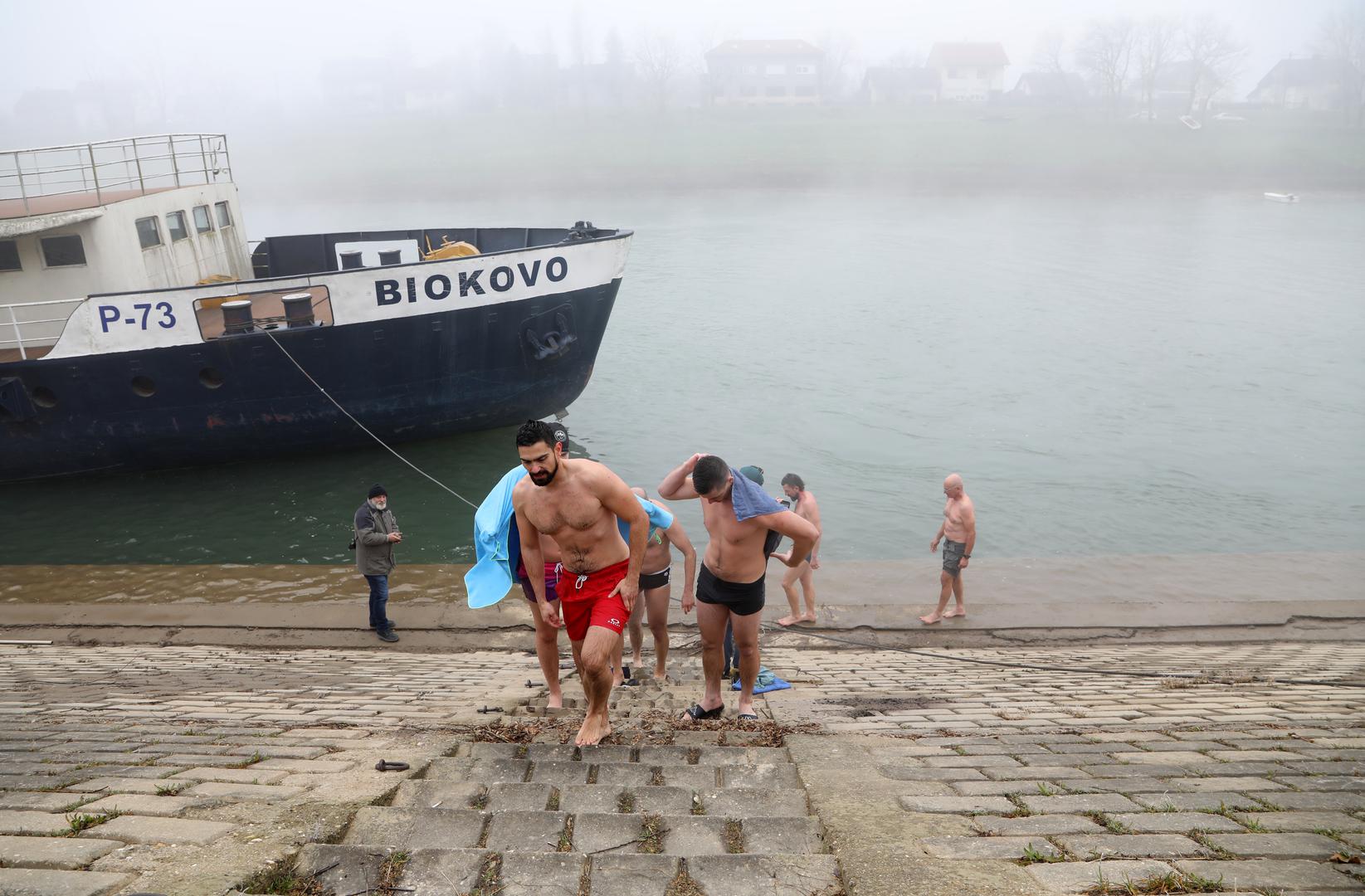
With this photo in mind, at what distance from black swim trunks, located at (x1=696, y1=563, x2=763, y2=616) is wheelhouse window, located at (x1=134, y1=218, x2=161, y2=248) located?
1476cm

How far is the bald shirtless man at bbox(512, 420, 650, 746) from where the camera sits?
4969 mm

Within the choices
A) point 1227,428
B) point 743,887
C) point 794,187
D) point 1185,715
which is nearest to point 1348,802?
point 1185,715

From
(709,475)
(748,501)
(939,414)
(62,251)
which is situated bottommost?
(939,414)

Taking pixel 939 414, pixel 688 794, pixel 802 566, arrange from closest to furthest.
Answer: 1. pixel 688 794
2. pixel 802 566
3. pixel 939 414

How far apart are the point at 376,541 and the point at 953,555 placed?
5.51 meters

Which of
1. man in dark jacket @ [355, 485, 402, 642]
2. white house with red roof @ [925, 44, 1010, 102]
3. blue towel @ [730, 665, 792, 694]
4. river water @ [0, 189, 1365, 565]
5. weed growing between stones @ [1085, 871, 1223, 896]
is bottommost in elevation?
river water @ [0, 189, 1365, 565]

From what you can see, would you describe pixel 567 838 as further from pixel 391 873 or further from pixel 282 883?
pixel 282 883

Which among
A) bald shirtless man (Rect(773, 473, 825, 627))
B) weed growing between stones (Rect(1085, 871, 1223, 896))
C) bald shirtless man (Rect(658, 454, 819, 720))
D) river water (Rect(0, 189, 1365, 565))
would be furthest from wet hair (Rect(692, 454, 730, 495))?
river water (Rect(0, 189, 1365, 565))

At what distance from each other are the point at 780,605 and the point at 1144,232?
139 ft

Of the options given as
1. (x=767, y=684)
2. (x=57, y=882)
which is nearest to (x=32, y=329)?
(x=767, y=684)

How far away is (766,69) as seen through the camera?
12794cm

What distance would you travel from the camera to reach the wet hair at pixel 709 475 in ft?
17.3

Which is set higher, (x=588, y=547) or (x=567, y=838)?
(x=588, y=547)

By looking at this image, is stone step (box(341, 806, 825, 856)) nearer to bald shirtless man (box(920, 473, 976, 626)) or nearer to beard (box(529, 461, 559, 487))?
beard (box(529, 461, 559, 487))
